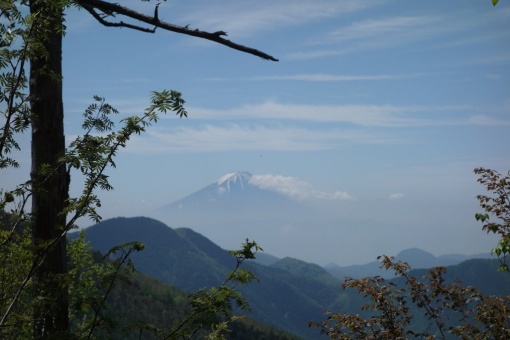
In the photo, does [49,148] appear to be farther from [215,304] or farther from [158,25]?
[215,304]

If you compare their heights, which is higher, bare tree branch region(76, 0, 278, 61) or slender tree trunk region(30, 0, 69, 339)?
bare tree branch region(76, 0, 278, 61)

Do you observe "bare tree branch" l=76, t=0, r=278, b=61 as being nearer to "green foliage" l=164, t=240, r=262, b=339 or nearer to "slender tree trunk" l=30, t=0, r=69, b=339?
"slender tree trunk" l=30, t=0, r=69, b=339

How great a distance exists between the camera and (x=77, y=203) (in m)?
3.31

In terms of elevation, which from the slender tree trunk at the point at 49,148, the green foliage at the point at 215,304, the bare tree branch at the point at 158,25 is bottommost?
the green foliage at the point at 215,304

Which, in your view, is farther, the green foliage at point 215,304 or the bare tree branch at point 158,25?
the bare tree branch at point 158,25

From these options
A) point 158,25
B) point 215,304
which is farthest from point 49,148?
point 215,304

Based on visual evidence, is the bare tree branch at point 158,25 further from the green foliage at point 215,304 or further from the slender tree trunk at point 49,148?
the green foliage at point 215,304

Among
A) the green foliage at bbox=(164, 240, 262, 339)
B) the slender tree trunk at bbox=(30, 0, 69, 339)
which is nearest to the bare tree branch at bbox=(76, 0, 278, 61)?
the slender tree trunk at bbox=(30, 0, 69, 339)

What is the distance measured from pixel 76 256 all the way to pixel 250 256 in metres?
15.2

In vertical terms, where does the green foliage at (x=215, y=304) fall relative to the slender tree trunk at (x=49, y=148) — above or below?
below

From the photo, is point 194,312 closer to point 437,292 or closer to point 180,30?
point 180,30

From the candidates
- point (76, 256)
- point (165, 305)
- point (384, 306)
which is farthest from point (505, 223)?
point (165, 305)

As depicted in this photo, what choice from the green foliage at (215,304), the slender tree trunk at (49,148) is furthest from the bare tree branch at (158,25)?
the green foliage at (215,304)

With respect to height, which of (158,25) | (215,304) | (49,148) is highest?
(158,25)
